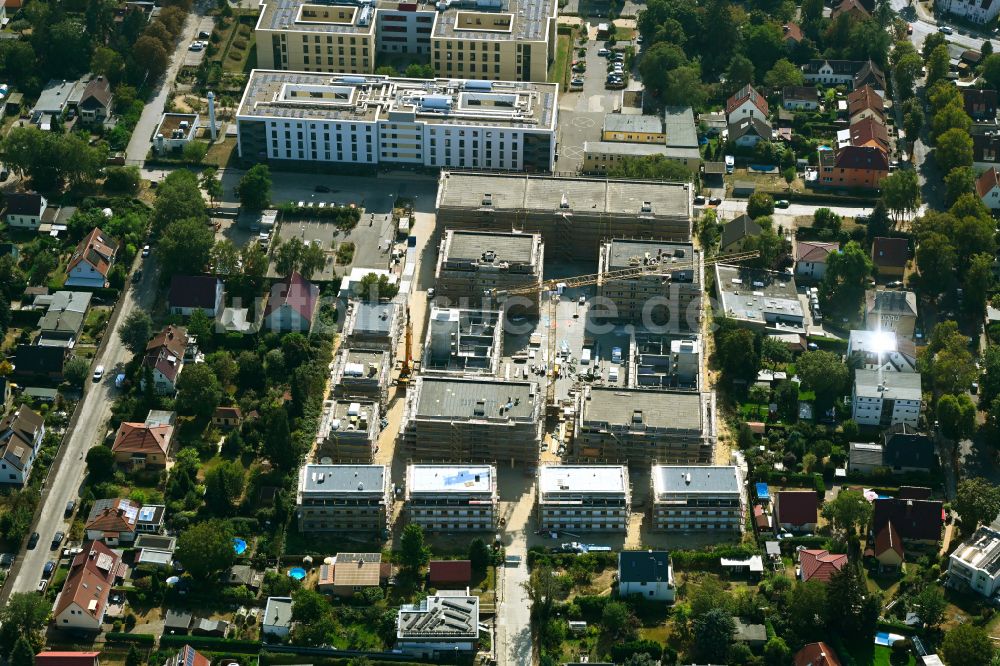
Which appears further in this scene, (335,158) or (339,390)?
(335,158)

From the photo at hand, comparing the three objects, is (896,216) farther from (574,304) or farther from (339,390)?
(339,390)

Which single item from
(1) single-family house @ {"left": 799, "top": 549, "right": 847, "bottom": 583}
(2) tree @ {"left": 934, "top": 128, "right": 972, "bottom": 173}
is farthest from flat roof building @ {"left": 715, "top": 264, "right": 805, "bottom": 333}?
(1) single-family house @ {"left": 799, "top": 549, "right": 847, "bottom": 583}

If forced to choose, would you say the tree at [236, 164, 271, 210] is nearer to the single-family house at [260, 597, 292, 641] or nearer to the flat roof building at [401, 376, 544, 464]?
the flat roof building at [401, 376, 544, 464]

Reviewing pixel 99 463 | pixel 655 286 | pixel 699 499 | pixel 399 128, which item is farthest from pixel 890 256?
pixel 99 463

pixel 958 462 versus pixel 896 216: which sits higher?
pixel 896 216

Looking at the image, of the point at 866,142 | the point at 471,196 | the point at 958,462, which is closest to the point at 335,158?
the point at 471,196

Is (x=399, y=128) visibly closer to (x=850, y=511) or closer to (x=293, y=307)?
(x=293, y=307)

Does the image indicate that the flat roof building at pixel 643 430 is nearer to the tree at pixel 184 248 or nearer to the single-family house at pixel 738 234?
the single-family house at pixel 738 234
